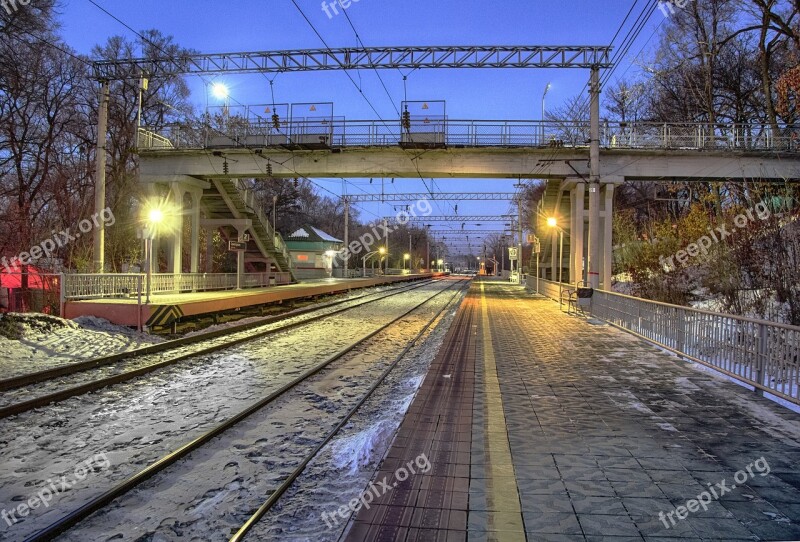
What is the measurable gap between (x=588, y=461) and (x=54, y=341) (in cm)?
1136

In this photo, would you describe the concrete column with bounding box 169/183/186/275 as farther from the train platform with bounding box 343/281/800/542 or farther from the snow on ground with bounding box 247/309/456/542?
the snow on ground with bounding box 247/309/456/542

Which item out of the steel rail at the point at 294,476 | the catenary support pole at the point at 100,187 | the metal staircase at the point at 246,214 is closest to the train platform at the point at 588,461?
the steel rail at the point at 294,476

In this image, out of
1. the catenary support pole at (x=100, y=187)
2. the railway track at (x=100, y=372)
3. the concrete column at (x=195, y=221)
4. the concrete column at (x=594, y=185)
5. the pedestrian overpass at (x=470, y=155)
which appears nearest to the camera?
the railway track at (x=100, y=372)

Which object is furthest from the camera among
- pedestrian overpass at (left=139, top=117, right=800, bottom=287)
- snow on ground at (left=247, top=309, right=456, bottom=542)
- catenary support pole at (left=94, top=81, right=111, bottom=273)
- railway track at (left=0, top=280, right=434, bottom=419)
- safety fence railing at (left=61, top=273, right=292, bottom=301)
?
pedestrian overpass at (left=139, top=117, right=800, bottom=287)

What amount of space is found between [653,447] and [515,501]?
2.07m

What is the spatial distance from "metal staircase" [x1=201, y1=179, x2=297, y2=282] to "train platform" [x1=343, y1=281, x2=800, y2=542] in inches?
890

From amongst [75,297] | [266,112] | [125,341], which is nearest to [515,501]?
[125,341]

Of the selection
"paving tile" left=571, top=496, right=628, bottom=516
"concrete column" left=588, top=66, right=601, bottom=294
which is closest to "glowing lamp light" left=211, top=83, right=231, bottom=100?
"concrete column" left=588, top=66, right=601, bottom=294

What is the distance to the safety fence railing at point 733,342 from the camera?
22.2 feet

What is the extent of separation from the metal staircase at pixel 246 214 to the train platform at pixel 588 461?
22613 millimetres

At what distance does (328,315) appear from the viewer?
20.5m

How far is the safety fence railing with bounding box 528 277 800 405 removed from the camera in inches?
267

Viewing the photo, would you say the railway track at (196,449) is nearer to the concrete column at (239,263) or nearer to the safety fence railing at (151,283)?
the safety fence railing at (151,283)

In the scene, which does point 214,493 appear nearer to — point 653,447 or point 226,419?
point 226,419
